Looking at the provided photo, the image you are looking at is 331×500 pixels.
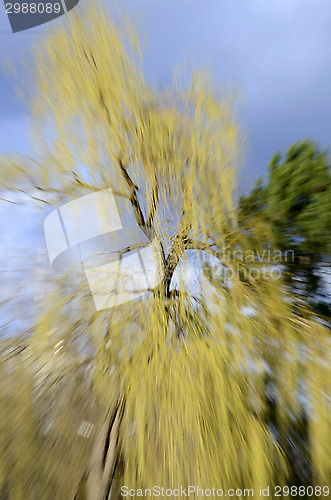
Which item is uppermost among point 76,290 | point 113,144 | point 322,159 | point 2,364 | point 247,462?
point 113,144

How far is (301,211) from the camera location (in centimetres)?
159

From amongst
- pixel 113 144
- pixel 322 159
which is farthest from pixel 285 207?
pixel 113 144

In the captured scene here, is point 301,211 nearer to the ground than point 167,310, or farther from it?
farther from it

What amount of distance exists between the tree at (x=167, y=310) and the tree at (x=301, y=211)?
275 millimetres

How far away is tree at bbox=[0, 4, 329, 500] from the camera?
906 mm

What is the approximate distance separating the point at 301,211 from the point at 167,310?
1.16 meters

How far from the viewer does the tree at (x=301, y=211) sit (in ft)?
4.47

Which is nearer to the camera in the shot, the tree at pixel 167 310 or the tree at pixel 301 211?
the tree at pixel 167 310

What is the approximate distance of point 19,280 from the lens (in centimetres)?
102

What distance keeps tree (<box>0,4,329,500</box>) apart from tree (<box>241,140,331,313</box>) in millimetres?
275

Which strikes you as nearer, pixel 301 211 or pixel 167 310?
pixel 167 310

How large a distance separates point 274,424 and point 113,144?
4.83 ft

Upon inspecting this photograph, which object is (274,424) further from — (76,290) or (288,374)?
(76,290)

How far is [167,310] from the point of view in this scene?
118cm
